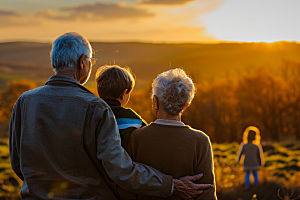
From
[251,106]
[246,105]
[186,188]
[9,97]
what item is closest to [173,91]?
[186,188]

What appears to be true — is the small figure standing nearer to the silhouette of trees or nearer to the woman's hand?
the woman's hand

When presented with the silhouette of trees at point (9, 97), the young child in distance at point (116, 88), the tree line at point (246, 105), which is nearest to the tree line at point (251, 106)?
the tree line at point (246, 105)

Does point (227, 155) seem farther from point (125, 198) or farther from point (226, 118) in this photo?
point (125, 198)

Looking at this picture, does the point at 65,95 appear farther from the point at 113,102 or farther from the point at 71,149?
the point at 113,102

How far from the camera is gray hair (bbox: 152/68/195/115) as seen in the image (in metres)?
2.43

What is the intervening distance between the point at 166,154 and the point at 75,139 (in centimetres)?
65

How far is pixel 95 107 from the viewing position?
7.37 ft

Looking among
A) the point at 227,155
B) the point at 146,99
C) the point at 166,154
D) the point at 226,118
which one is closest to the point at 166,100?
the point at 166,154

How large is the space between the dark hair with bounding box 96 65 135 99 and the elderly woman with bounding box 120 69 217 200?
1.20 ft

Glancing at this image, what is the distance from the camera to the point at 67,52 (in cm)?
238

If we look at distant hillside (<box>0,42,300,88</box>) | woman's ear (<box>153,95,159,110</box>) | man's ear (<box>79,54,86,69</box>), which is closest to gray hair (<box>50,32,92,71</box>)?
man's ear (<box>79,54,86,69</box>)

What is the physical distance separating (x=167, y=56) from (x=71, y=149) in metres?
79.4

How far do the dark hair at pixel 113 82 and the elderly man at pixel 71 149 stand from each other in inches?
15.5

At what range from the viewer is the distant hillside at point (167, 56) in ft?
227
